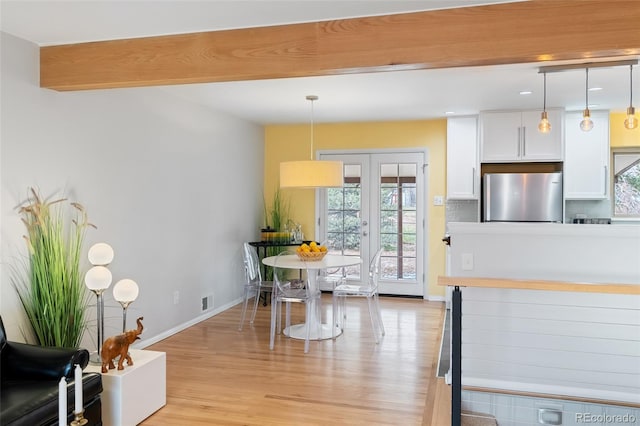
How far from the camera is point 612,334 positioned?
10.2 ft

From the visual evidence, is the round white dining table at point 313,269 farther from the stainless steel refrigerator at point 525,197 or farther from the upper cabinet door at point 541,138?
the upper cabinet door at point 541,138

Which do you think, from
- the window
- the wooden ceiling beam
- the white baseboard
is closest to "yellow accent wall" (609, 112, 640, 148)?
the window

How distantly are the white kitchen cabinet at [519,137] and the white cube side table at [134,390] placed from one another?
444cm

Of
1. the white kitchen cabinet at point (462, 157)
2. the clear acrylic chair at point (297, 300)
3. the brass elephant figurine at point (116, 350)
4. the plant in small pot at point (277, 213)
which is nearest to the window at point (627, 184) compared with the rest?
the white kitchen cabinet at point (462, 157)

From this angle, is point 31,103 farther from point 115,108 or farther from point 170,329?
point 170,329

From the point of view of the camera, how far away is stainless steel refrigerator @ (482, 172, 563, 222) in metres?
5.63

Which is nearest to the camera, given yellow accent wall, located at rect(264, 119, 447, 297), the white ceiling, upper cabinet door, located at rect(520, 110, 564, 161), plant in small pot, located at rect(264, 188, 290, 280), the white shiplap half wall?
the white ceiling

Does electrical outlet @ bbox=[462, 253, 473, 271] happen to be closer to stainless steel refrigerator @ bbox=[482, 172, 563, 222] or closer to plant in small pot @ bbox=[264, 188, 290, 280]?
stainless steel refrigerator @ bbox=[482, 172, 563, 222]

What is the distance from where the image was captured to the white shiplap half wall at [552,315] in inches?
122

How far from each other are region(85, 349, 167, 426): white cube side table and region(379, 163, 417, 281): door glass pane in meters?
4.08

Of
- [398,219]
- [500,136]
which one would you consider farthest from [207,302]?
[500,136]

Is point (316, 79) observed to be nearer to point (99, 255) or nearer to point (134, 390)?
point (99, 255)

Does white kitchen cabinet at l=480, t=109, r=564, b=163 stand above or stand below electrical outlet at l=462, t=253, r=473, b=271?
above

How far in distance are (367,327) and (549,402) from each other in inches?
91.4
